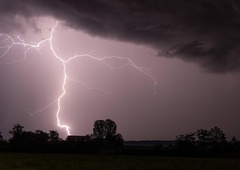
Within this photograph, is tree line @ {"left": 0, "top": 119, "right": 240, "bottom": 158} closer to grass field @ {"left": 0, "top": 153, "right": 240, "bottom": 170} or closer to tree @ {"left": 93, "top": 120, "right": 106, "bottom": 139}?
tree @ {"left": 93, "top": 120, "right": 106, "bottom": 139}

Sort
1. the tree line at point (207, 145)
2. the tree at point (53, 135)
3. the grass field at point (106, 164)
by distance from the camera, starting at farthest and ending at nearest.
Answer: the tree at point (53, 135) < the tree line at point (207, 145) < the grass field at point (106, 164)

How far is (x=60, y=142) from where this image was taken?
237 feet

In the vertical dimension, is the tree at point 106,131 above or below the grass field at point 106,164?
above

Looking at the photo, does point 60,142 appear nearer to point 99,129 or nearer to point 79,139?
point 79,139

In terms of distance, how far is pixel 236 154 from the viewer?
63750 millimetres

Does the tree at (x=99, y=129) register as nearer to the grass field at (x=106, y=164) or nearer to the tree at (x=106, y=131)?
the tree at (x=106, y=131)

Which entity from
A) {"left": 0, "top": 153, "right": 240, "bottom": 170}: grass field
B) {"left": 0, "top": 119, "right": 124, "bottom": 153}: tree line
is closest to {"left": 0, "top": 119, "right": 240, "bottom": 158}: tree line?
{"left": 0, "top": 119, "right": 124, "bottom": 153}: tree line

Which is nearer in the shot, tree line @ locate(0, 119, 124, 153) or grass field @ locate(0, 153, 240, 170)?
grass field @ locate(0, 153, 240, 170)

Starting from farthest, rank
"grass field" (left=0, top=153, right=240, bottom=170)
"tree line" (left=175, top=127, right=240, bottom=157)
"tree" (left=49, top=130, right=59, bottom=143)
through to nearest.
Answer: "tree" (left=49, top=130, right=59, bottom=143), "tree line" (left=175, top=127, right=240, bottom=157), "grass field" (left=0, top=153, right=240, bottom=170)

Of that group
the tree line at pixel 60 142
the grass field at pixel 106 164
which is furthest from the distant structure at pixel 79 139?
the grass field at pixel 106 164

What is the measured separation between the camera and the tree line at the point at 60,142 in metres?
67.4

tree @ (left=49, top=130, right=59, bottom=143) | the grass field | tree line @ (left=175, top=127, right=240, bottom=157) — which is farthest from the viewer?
tree @ (left=49, top=130, right=59, bottom=143)

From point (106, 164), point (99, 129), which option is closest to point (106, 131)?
point (99, 129)

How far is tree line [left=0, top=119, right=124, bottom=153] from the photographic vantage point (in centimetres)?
6744
